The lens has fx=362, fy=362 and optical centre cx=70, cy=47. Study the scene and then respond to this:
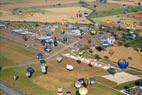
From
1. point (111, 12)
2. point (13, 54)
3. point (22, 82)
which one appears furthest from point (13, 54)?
point (111, 12)

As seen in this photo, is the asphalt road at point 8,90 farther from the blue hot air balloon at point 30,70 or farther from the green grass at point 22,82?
the blue hot air balloon at point 30,70

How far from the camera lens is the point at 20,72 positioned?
86125mm

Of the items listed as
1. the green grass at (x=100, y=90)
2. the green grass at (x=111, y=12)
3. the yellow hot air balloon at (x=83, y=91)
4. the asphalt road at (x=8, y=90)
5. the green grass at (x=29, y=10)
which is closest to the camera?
the yellow hot air balloon at (x=83, y=91)

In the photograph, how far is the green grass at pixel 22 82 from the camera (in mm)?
75375

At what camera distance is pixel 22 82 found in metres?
80.2

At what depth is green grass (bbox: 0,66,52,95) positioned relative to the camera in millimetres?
75375

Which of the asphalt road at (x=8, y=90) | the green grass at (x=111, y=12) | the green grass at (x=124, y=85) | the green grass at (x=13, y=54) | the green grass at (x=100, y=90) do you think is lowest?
the green grass at (x=111, y=12)

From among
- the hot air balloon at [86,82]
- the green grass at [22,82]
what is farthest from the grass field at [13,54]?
the hot air balloon at [86,82]

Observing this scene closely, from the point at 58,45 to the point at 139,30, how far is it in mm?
37250

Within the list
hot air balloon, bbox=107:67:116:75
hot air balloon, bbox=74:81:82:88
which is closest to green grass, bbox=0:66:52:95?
hot air balloon, bbox=74:81:82:88

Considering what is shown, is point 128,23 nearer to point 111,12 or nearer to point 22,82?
point 111,12

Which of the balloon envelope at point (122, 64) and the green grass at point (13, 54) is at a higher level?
the balloon envelope at point (122, 64)

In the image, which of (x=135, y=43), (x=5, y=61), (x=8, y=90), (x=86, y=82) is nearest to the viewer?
(x=8, y=90)

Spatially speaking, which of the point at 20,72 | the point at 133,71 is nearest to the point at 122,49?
the point at 133,71
